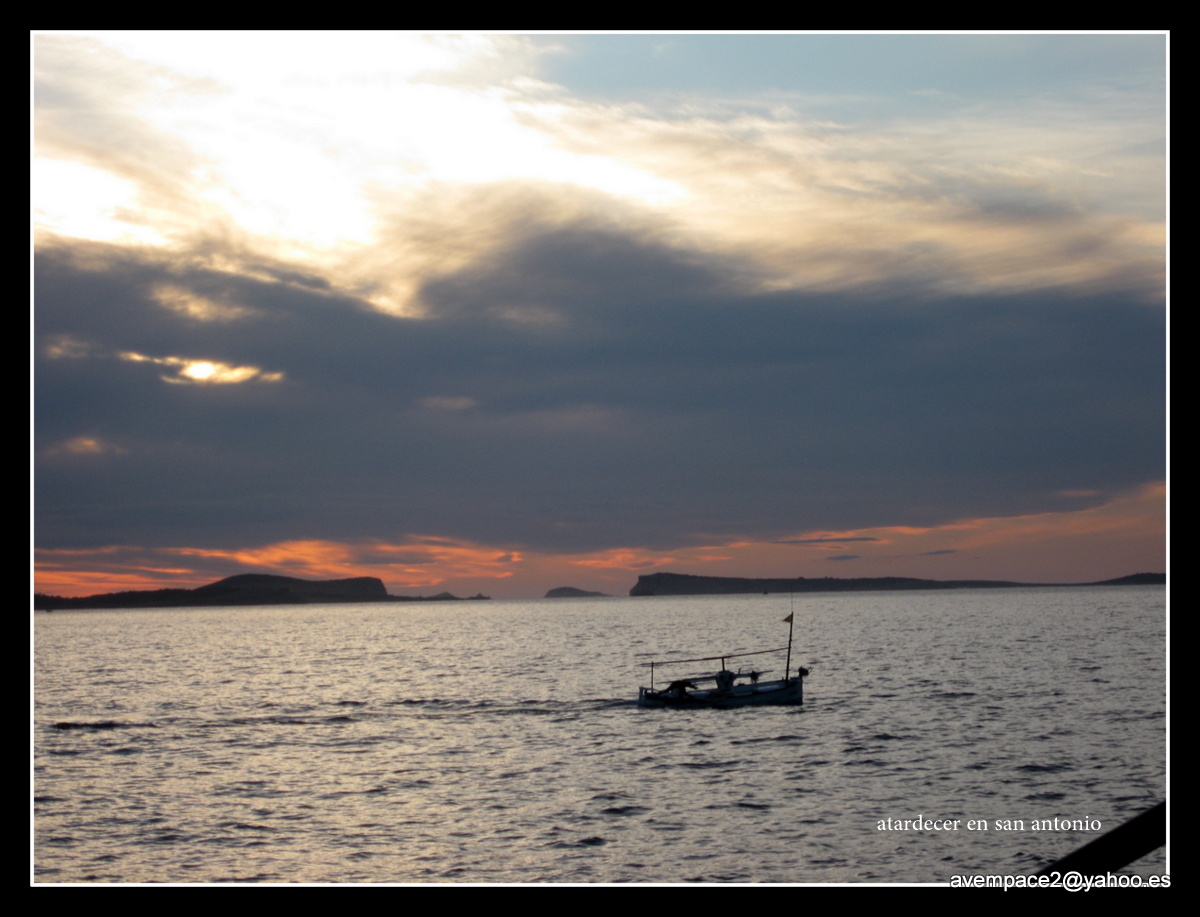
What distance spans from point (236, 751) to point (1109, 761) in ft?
166

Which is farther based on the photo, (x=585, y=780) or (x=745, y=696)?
(x=745, y=696)

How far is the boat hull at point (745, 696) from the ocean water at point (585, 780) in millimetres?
1079

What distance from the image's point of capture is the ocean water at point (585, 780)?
105 ft

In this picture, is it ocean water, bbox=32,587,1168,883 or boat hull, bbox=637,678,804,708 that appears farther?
boat hull, bbox=637,678,804,708

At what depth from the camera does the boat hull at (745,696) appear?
68.6 m

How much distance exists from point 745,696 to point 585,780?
1042 inches

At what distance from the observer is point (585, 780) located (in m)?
45.0

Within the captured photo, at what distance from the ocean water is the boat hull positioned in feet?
3.54

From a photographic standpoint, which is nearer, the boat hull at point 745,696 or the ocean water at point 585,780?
the ocean water at point 585,780

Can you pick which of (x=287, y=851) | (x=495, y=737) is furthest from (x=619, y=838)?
(x=495, y=737)

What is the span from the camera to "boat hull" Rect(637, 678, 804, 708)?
68625 mm

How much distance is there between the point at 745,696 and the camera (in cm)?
6862
